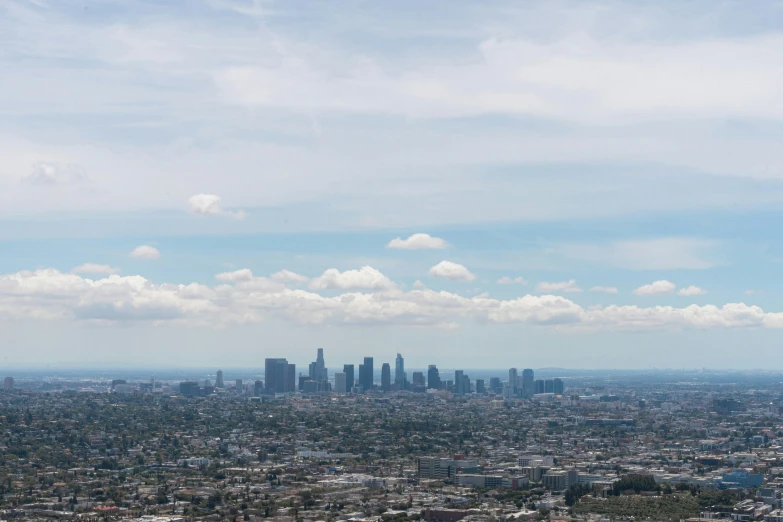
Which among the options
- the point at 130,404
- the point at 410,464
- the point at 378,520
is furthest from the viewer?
the point at 130,404

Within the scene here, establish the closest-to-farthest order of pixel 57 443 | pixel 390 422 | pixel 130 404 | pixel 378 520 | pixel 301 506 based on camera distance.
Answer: pixel 378 520 < pixel 301 506 < pixel 57 443 < pixel 390 422 < pixel 130 404

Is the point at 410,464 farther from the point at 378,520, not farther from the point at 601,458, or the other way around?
the point at 378,520

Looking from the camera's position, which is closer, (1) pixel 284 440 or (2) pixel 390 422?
(1) pixel 284 440

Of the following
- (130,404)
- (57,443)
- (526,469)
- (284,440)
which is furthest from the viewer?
(130,404)

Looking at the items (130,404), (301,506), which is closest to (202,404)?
(130,404)

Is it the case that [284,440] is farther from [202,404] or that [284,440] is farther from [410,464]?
[202,404]

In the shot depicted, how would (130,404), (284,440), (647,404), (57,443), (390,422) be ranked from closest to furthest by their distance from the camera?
(57,443)
(284,440)
(390,422)
(130,404)
(647,404)

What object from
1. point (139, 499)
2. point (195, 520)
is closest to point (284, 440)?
point (139, 499)

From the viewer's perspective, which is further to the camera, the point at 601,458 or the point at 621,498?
the point at 601,458
